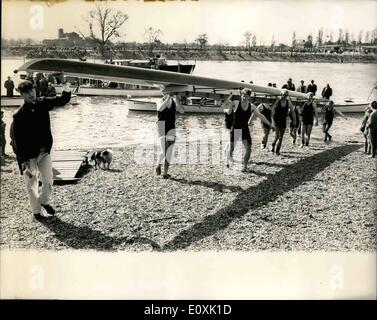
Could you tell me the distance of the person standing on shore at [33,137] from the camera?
221 inches

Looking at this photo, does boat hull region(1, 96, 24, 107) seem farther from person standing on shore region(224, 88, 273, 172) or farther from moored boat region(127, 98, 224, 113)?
person standing on shore region(224, 88, 273, 172)

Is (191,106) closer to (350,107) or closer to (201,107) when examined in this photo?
(201,107)

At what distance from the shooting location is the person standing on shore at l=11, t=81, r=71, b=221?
560cm

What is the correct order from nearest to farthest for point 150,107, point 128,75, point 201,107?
point 128,75 < point 201,107 < point 150,107

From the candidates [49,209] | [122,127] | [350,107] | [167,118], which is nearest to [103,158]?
[167,118]

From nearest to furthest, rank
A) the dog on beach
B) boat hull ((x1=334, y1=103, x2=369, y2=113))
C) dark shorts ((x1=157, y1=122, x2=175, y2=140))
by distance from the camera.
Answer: dark shorts ((x1=157, y1=122, x2=175, y2=140)) → the dog on beach → boat hull ((x1=334, y1=103, x2=369, y2=113))

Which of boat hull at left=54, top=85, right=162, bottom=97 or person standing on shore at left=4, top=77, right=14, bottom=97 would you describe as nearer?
person standing on shore at left=4, top=77, right=14, bottom=97

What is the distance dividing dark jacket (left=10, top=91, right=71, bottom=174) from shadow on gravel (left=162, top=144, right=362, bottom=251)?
7.29 feet

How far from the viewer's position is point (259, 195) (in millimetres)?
7508

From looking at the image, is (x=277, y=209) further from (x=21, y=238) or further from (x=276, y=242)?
(x=21, y=238)

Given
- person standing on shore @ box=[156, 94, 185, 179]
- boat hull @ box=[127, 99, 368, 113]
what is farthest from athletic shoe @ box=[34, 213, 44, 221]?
boat hull @ box=[127, 99, 368, 113]

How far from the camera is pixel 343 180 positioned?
336 inches

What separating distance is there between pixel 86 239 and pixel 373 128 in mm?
8052

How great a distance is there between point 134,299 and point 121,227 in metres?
1.58
